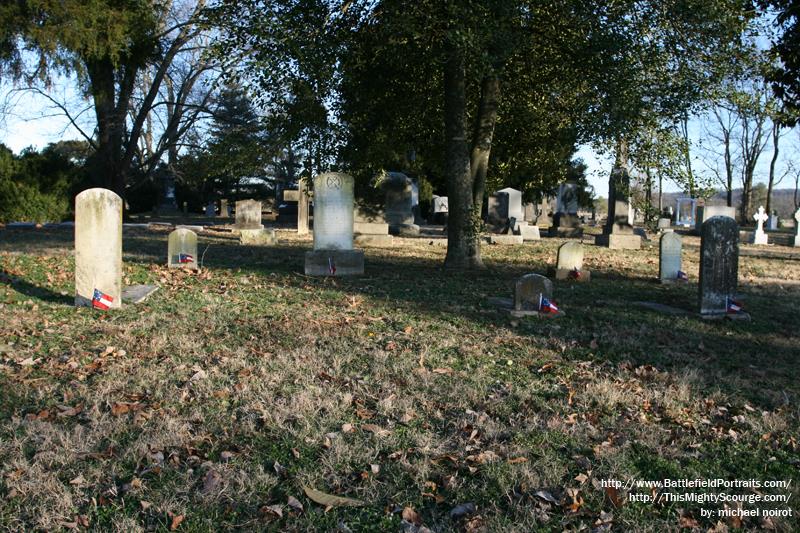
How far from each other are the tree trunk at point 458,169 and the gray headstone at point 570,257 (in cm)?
172

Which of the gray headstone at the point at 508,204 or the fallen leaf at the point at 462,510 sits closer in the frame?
the fallen leaf at the point at 462,510

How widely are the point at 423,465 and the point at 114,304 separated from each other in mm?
5628

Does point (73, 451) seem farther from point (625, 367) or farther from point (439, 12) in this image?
point (439, 12)

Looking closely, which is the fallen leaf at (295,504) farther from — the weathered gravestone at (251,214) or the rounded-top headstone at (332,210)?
the weathered gravestone at (251,214)

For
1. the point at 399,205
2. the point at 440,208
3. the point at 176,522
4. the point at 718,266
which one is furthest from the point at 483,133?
the point at 440,208

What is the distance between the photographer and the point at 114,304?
7.92 metres

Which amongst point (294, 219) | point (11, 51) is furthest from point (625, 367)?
point (294, 219)

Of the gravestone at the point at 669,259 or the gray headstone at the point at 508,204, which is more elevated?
the gray headstone at the point at 508,204

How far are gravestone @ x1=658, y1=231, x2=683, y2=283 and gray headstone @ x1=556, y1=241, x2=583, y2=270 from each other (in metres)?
1.59

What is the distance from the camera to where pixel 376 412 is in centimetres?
459

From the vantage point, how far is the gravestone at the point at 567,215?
2655 centimetres

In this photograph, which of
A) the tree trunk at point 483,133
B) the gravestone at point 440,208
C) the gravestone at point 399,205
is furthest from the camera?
the gravestone at point 440,208

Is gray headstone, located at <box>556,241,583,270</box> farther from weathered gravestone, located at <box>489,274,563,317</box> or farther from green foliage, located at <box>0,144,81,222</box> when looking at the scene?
green foliage, located at <box>0,144,81,222</box>

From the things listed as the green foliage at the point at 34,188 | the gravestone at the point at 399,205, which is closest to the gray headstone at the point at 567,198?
the gravestone at the point at 399,205
